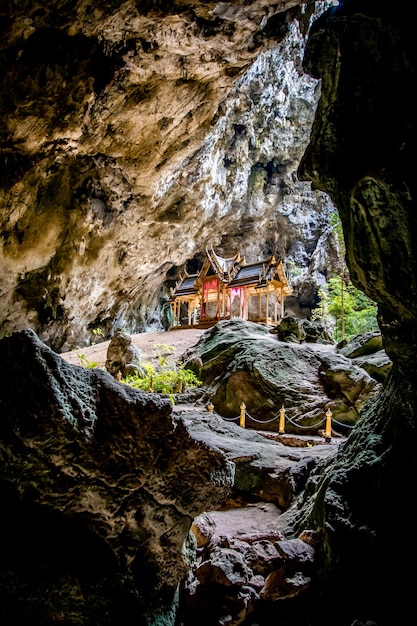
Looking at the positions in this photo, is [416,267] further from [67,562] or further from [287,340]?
[287,340]

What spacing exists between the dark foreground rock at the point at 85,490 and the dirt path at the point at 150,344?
44.2ft

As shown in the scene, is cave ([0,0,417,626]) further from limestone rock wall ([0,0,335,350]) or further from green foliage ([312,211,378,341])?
green foliage ([312,211,378,341])

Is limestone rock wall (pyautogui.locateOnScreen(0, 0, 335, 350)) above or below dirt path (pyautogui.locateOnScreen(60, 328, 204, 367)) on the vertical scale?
above

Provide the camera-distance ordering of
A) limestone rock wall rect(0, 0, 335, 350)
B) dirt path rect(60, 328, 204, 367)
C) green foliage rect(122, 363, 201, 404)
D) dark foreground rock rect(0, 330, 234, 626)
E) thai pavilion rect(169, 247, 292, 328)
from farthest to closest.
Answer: thai pavilion rect(169, 247, 292, 328) < dirt path rect(60, 328, 204, 367) < green foliage rect(122, 363, 201, 404) < limestone rock wall rect(0, 0, 335, 350) < dark foreground rock rect(0, 330, 234, 626)

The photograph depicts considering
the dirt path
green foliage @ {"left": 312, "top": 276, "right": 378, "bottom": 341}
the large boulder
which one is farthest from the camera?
green foliage @ {"left": 312, "top": 276, "right": 378, "bottom": 341}

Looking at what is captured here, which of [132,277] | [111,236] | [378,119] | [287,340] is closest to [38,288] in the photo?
[111,236]

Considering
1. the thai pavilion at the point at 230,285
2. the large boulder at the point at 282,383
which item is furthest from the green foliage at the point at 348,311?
the large boulder at the point at 282,383

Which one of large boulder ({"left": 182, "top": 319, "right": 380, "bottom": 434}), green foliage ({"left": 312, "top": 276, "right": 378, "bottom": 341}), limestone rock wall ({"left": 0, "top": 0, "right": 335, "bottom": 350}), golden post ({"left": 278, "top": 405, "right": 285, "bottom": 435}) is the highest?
limestone rock wall ({"left": 0, "top": 0, "right": 335, "bottom": 350})

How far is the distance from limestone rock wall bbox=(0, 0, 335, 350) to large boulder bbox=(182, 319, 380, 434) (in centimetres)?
827

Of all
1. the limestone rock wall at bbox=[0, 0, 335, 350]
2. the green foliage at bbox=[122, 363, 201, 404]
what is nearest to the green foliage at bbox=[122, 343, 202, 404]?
the green foliage at bbox=[122, 363, 201, 404]

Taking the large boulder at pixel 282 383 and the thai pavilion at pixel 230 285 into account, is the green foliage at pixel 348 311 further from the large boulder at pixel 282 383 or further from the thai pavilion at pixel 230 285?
the large boulder at pixel 282 383

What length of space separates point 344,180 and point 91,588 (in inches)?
178

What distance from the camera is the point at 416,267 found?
282 centimetres

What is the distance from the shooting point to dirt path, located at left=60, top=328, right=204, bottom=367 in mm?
17781
